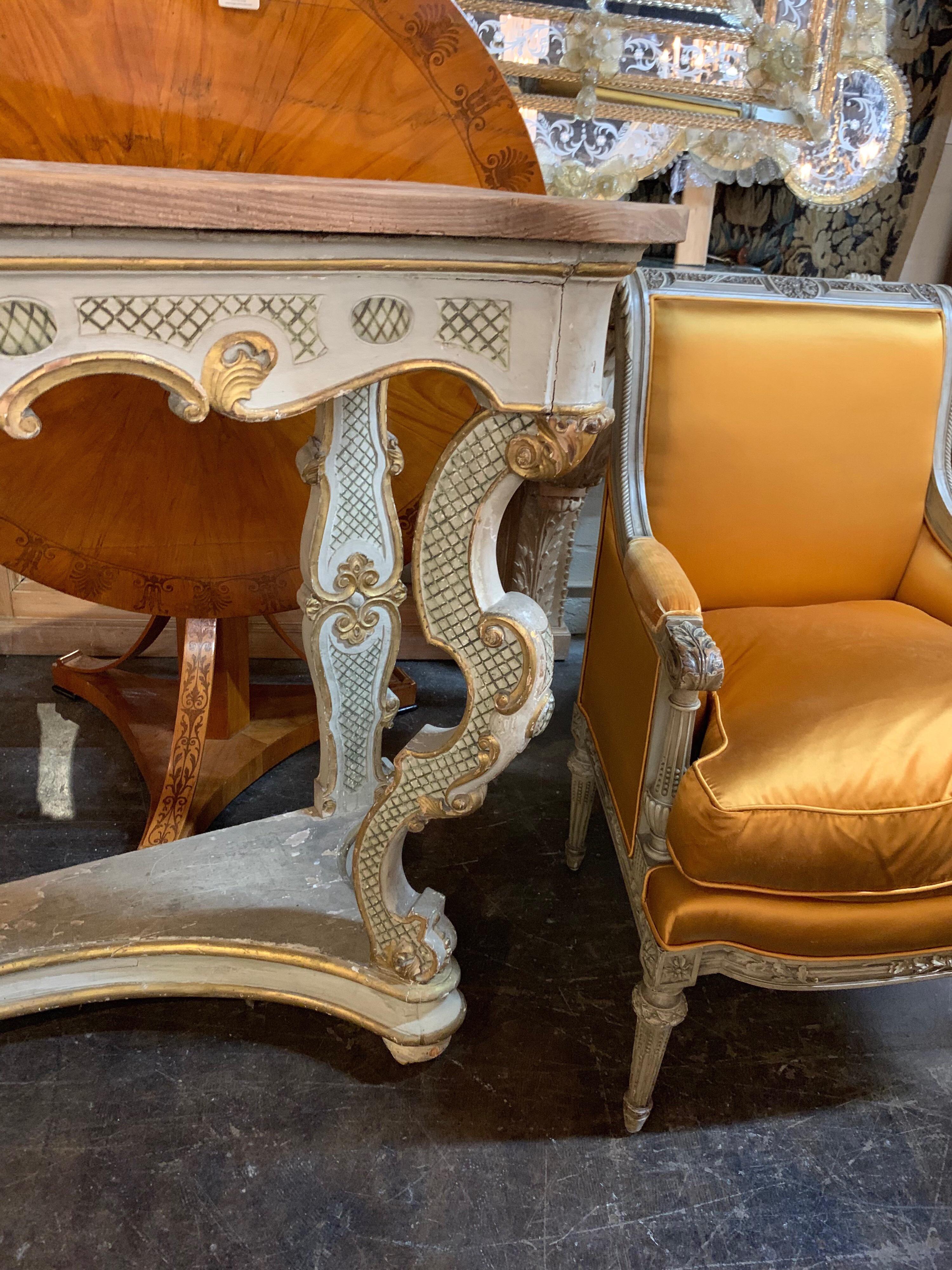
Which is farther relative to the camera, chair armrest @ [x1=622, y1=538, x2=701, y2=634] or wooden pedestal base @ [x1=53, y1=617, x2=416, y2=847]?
wooden pedestal base @ [x1=53, y1=617, x2=416, y2=847]

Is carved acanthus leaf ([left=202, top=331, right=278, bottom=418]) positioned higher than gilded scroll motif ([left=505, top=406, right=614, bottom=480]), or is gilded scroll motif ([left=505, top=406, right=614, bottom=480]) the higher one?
carved acanthus leaf ([left=202, top=331, right=278, bottom=418])

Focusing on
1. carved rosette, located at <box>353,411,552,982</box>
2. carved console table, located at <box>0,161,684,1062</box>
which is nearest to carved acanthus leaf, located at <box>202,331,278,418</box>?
carved console table, located at <box>0,161,684,1062</box>

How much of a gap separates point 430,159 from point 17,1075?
4.68ft

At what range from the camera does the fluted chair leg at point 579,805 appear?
1.59 m

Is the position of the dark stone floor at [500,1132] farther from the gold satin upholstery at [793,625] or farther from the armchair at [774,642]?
the gold satin upholstery at [793,625]

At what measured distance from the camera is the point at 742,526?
1466mm

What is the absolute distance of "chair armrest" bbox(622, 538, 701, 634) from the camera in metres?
1.10

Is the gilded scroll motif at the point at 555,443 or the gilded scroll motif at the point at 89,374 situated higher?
the gilded scroll motif at the point at 89,374

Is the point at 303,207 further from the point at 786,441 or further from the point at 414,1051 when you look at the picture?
the point at 414,1051

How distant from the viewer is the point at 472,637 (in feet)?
3.54

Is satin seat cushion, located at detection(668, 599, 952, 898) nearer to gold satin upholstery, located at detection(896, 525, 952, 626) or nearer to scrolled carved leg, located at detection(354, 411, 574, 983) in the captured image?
scrolled carved leg, located at detection(354, 411, 574, 983)

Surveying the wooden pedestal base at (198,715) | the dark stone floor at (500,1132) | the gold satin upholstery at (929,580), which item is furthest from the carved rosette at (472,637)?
the gold satin upholstery at (929,580)

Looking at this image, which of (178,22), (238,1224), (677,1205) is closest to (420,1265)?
(238,1224)

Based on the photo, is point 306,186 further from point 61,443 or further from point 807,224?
point 807,224
